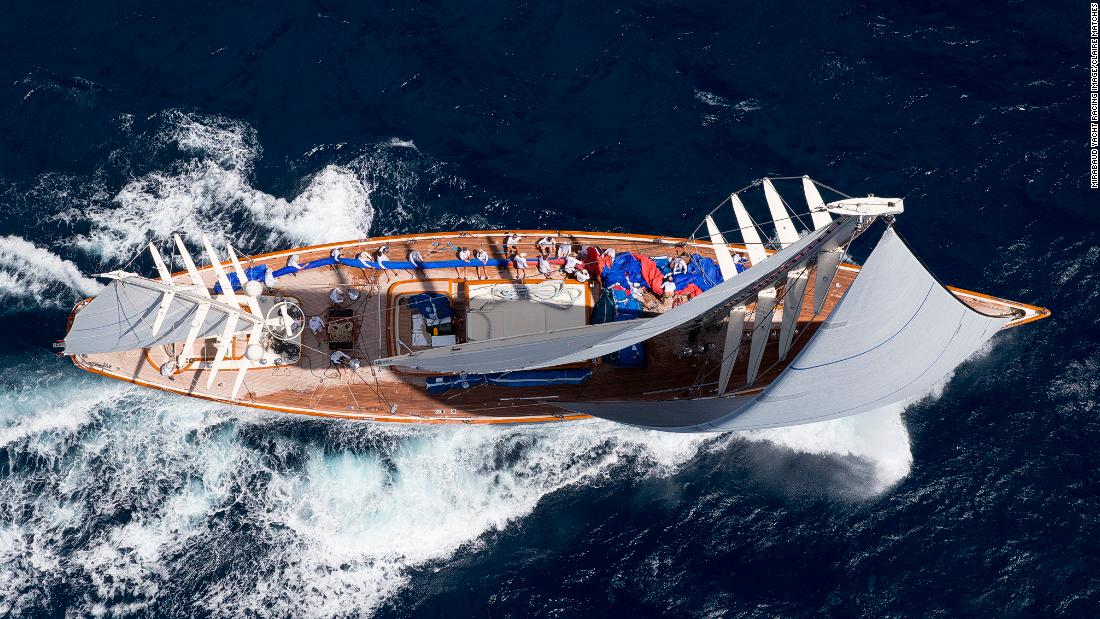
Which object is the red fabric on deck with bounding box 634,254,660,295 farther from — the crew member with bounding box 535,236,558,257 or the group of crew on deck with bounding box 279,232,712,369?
the crew member with bounding box 535,236,558,257

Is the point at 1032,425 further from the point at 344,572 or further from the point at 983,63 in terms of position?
the point at 344,572

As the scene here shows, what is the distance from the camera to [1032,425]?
3875 cm

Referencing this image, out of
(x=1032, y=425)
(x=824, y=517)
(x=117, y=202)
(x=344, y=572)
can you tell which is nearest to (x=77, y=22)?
(x=117, y=202)

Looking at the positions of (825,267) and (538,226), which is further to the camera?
(538,226)

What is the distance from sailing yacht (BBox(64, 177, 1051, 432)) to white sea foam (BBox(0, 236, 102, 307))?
4.25 m

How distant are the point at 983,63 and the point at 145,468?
43351 millimetres

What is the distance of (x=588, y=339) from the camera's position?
30.9m

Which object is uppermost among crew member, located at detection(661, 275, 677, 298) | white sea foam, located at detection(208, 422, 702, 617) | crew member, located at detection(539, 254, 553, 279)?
crew member, located at detection(539, 254, 553, 279)

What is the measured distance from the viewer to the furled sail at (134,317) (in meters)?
32.5

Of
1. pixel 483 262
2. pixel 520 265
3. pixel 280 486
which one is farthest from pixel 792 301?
pixel 280 486

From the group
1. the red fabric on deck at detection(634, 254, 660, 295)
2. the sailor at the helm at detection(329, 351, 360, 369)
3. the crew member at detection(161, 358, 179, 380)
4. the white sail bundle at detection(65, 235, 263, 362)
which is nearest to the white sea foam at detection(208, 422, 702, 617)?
the sailor at the helm at detection(329, 351, 360, 369)

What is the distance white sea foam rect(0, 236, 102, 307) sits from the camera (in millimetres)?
40219

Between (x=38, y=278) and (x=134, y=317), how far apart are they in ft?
36.1

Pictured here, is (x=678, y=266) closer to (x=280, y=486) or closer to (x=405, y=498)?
(x=405, y=498)
